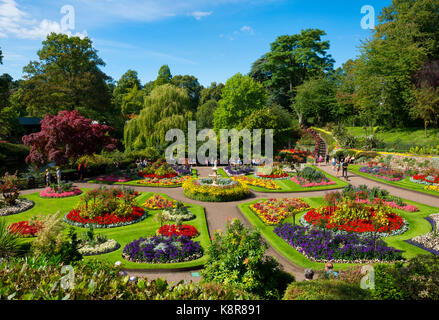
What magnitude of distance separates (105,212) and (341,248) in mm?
11126

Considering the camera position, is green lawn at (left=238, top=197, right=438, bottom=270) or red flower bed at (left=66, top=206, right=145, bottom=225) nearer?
green lawn at (left=238, top=197, right=438, bottom=270)

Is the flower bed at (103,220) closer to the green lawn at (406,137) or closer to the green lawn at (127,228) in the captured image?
the green lawn at (127,228)

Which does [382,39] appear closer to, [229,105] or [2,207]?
[229,105]

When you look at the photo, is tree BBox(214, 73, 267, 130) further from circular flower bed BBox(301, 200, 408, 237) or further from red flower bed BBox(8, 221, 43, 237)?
red flower bed BBox(8, 221, 43, 237)

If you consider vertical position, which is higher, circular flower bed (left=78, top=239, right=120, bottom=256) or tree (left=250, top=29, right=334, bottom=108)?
tree (left=250, top=29, right=334, bottom=108)

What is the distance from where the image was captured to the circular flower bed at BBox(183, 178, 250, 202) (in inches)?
714

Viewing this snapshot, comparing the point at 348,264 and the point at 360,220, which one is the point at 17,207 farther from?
the point at 360,220

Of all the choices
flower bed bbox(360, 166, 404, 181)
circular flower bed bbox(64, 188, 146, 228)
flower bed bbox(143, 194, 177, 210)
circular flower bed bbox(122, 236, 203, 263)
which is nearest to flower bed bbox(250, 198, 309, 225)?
circular flower bed bbox(122, 236, 203, 263)

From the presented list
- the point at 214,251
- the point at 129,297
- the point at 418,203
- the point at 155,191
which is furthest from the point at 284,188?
the point at 129,297

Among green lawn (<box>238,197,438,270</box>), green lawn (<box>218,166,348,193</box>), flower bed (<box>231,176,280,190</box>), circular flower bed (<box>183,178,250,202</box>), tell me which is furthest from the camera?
flower bed (<box>231,176,280,190</box>)

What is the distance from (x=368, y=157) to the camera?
29938 millimetres

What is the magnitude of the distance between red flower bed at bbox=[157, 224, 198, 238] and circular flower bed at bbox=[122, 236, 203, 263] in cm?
99

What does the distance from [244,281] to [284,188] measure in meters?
14.5
